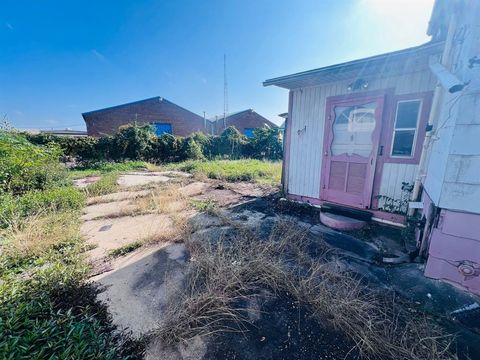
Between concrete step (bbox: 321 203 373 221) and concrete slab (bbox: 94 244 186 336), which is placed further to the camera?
concrete step (bbox: 321 203 373 221)

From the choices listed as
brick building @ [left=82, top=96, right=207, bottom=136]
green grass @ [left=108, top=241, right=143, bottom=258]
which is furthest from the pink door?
brick building @ [left=82, top=96, right=207, bottom=136]

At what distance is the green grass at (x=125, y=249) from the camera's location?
2.52 meters

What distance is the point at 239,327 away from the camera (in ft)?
5.03

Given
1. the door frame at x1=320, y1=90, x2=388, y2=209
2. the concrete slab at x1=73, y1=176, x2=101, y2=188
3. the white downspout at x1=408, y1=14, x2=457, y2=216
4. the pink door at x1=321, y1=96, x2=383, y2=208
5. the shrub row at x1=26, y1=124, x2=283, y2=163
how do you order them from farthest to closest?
the shrub row at x1=26, y1=124, x2=283, y2=163 → the concrete slab at x1=73, y1=176, x2=101, y2=188 → the pink door at x1=321, y1=96, x2=383, y2=208 → the door frame at x1=320, y1=90, x2=388, y2=209 → the white downspout at x1=408, y1=14, x2=457, y2=216

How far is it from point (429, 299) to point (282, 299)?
1.31m

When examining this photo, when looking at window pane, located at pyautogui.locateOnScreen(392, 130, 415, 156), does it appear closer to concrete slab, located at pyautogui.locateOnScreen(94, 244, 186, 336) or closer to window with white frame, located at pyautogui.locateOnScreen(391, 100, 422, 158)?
window with white frame, located at pyautogui.locateOnScreen(391, 100, 422, 158)

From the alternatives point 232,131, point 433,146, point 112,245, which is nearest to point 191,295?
point 112,245

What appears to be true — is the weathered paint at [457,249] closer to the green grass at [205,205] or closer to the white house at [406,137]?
the white house at [406,137]

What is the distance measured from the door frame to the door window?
8 cm

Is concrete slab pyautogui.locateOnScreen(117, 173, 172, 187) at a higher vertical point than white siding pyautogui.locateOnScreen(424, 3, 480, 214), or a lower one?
lower

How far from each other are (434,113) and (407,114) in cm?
44

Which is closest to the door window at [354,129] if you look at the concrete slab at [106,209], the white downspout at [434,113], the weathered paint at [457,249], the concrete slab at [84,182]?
the white downspout at [434,113]

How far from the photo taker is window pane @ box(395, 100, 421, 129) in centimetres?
295

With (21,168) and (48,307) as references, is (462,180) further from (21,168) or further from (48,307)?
(21,168)
